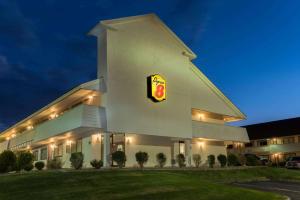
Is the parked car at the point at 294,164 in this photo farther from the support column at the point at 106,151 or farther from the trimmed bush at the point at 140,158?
the support column at the point at 106,151

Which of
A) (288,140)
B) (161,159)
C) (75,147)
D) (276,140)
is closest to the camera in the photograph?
(161,159)

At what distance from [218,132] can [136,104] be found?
12.6 meters

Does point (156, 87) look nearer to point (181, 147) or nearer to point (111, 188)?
point (181, 147)

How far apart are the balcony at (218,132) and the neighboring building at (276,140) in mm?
16826

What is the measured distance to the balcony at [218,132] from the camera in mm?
37228

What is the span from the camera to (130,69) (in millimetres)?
31359

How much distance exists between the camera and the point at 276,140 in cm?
6347

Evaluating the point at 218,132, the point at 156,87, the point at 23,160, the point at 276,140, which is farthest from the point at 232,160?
the point at 276,140

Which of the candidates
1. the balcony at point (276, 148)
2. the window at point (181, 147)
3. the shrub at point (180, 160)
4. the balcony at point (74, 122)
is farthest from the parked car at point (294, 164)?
the balcony at point (74, 122)

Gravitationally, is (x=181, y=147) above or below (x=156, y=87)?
below

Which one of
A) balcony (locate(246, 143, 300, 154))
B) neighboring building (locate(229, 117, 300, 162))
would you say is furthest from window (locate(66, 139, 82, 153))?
balcony (locate(246, 143, 300, 154))

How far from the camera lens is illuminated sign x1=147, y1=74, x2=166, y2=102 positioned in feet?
106

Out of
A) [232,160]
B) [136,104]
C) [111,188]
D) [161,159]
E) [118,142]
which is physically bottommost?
[111,188]

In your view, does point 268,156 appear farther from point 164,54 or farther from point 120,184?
point 120,184
